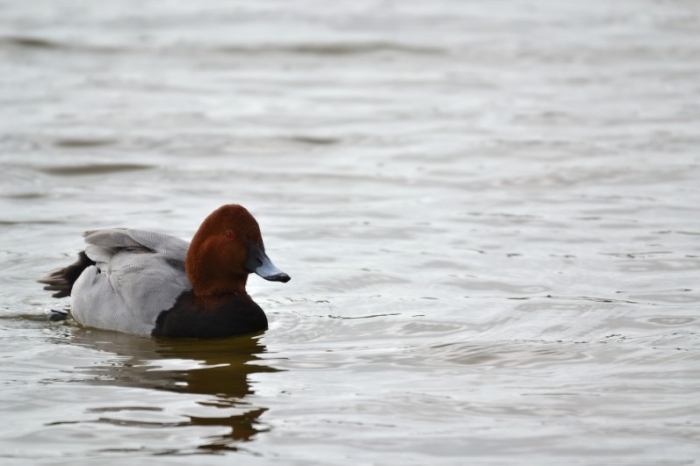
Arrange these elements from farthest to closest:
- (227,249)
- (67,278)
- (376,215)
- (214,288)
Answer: (376,215) → (67,278) → (214,288) → (227,249)

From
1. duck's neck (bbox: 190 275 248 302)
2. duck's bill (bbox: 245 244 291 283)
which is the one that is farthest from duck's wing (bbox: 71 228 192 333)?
duck's bill (bbox: 245 244 291 283)

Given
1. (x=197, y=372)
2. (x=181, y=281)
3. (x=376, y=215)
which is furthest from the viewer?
(x=376, y=215)

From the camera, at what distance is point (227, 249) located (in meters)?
8.45

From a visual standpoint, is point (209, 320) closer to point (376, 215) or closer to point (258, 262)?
point (258, 262)

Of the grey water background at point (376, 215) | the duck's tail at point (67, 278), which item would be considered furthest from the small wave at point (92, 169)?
the duck's tail at point (67, 278)

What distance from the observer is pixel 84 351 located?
8250 millimetres

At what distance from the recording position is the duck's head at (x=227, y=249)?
845cm

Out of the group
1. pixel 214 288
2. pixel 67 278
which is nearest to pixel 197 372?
pixel 214 288

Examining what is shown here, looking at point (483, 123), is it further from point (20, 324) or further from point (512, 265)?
point (20, 324)

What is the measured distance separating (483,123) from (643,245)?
4.85m

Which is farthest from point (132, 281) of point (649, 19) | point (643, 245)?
point (649, 19)

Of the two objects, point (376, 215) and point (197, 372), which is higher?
point (376, 215)

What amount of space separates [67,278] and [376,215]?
11.0 ft

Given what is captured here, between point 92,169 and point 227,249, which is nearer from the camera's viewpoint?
point 227,249
